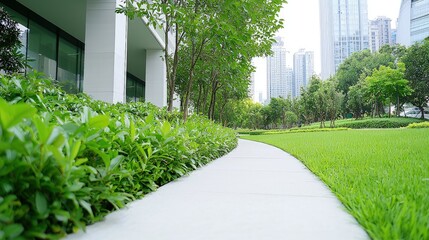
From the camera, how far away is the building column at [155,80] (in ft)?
44.2

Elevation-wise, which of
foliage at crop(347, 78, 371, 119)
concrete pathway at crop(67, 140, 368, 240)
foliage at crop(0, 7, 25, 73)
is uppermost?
foliage at crop(347, 78, 371, 119)

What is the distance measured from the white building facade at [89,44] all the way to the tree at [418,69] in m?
35.0

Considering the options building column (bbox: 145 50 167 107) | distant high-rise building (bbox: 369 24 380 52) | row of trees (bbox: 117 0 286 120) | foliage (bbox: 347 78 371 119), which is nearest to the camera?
row of trees (bbox: 117 0 286 120)

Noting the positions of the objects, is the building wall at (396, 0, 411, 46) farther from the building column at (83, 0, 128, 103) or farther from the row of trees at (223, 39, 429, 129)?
the building column at (83, 0, 128, 103)

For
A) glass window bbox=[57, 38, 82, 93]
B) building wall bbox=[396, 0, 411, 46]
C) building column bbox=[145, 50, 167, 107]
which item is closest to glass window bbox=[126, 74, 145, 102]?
building column bbox=[145, 50, 167, 107]

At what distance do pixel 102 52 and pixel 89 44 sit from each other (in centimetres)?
43

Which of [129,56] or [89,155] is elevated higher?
[129,56]

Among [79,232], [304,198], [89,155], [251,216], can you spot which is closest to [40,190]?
[79,232]

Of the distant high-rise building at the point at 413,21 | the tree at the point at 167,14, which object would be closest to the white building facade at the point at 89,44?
the tree at the point at 167,14

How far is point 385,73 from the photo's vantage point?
101ft

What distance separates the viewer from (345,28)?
7294 centimetres

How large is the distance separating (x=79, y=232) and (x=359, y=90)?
4151 centimetres

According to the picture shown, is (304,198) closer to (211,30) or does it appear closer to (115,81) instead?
(211,30)

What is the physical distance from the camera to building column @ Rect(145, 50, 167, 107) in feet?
44.2
